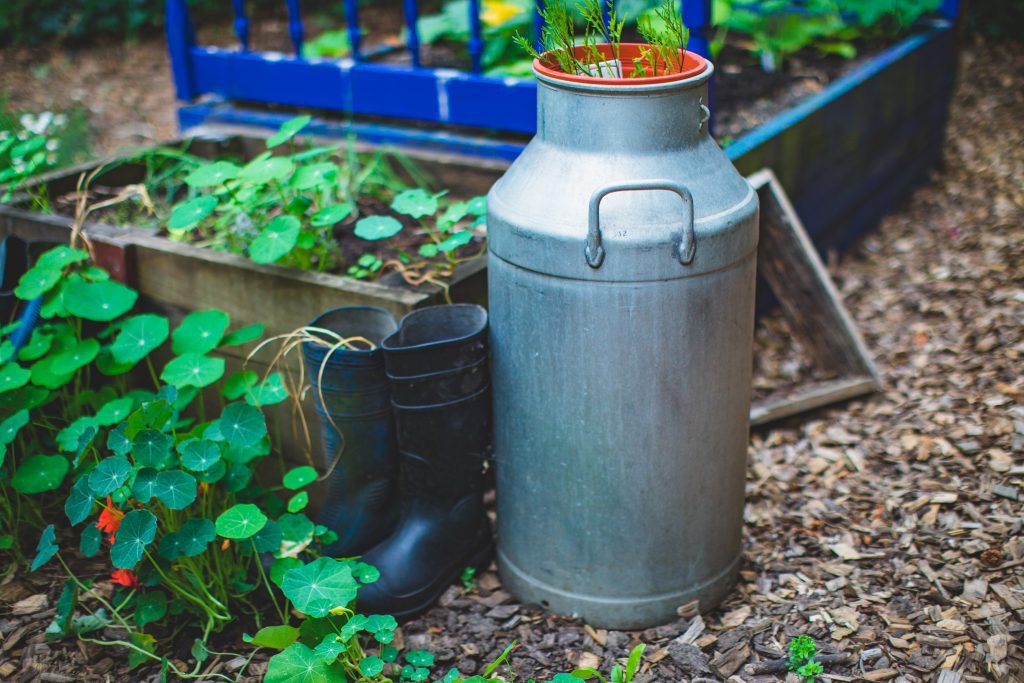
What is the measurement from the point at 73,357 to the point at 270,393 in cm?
60

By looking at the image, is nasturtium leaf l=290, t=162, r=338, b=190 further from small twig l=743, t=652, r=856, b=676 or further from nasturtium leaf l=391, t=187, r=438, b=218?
small twig l=743, t=652, r=856, b=676

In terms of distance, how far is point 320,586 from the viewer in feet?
6.79

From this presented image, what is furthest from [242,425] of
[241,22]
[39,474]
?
[241,22]

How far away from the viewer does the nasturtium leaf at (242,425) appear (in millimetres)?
2250

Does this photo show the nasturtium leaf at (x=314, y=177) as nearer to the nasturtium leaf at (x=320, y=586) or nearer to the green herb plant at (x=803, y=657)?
the nasturtium leaf at (x=320, y=586)

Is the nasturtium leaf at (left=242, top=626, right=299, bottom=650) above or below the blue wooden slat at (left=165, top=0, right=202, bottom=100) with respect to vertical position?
below

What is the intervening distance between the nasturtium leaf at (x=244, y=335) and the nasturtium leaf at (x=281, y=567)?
1.83 feet

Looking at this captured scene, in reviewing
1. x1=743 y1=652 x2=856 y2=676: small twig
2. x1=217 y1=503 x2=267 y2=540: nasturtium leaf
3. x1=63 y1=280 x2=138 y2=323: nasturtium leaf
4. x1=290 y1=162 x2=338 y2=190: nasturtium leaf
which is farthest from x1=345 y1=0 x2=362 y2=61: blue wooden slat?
x1=743 y1=652 x2=856 y2=676: small twig

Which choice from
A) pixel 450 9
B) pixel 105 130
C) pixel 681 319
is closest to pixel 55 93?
pixel 105 130

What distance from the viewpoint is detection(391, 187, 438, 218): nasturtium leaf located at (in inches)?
101

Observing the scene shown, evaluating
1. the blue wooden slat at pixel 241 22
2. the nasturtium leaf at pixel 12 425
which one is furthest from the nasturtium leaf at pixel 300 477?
the blue wooden slat at pixel 241 22

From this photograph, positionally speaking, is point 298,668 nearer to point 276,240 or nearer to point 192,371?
point 192,371

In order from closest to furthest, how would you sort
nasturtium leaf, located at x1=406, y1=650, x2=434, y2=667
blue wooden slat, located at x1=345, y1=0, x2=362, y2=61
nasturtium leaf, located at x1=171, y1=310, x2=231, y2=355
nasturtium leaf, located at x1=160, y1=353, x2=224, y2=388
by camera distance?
nasturtium leaf, located at x1=406, y1=650, x2=434, y2=667
nasturtium leaf, located at x1=160, y1=353, x2=224, y2=388
nasturtium leaf, located at x1=171, y1=310, x2=231, y2=355
blue wooden slat, located at x1=345, y1=0, x2=362, y2=61

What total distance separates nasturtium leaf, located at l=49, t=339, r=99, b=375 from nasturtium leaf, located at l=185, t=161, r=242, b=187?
50 centimetres
